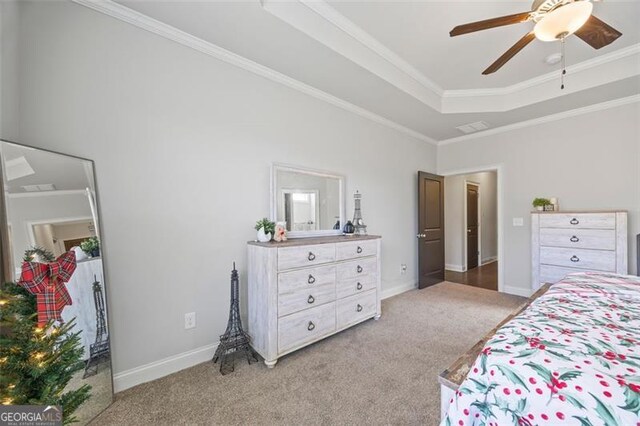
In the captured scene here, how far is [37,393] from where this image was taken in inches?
40.6

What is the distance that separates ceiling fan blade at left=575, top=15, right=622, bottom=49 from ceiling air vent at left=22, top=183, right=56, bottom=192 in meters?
3.43

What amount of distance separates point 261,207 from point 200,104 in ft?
3.39

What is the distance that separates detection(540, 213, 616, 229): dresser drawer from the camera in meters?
2.82

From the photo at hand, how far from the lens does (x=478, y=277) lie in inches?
197

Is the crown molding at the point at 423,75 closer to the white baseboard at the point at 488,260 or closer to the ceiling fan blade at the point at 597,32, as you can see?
the ceiling fan blade at the point at 597,32

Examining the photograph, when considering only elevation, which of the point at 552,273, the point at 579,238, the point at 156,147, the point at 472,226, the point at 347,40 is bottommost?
the point at 552,273

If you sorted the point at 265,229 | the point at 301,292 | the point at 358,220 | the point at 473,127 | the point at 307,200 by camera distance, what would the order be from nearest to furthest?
the point at 301,292, the point at 265,229, the point at 307,200, the point at 358,220, the point at 473,127

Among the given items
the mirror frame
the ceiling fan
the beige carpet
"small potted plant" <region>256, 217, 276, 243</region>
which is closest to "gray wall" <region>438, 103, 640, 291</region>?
the beige carpet

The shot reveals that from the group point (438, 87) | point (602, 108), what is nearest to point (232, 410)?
point (438, 87)

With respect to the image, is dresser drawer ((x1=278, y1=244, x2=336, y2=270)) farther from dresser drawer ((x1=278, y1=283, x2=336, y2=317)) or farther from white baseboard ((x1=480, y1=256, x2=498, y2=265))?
white baseboard ((x1=480, y1=256, x2=498, y2=265))

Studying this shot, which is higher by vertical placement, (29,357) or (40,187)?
(40,187)

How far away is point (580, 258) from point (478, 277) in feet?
7.22

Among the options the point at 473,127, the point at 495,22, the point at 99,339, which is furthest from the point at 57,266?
the point at 473,127

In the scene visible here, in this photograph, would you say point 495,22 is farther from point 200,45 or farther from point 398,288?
point 398,288
